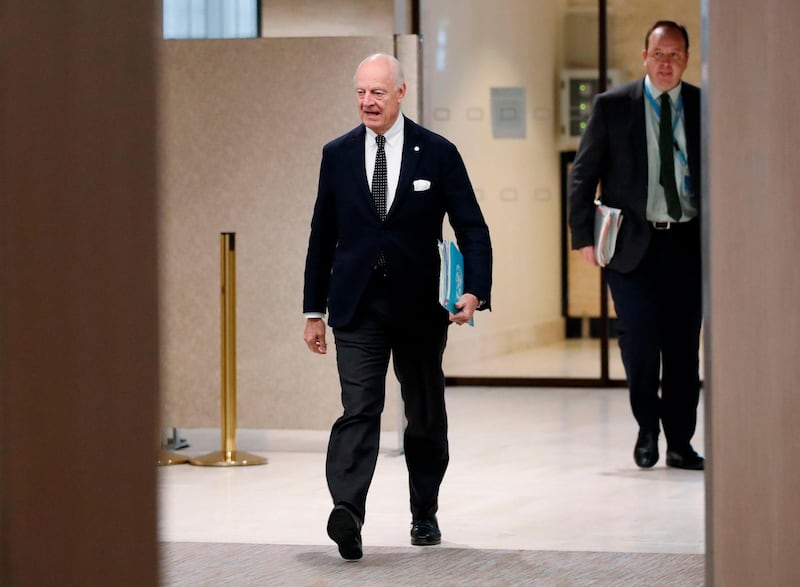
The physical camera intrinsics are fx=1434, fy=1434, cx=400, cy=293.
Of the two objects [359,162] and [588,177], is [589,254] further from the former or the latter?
[359,162]

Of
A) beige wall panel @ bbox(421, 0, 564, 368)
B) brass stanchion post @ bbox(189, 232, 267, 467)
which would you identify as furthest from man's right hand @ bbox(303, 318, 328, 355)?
beige wall panel @ bbox(421, 0, 564, 368)

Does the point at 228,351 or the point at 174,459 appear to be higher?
the point at 228,351

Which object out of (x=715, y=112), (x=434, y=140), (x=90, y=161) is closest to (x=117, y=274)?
(x=90, y=161)

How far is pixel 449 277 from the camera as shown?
168 inches

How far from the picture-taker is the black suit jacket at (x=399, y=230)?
14.3 feet

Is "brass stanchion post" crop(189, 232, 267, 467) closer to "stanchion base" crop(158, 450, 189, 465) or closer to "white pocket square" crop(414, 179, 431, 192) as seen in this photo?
"stanchion base" crop(158, 450, 189, 465)

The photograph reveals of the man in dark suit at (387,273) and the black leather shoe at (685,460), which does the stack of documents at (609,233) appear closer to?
the black leather shoe at (685,460)

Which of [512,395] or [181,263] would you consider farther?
[512,395]

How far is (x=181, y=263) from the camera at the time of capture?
22.5 ft

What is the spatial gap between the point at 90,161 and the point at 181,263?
195 inches

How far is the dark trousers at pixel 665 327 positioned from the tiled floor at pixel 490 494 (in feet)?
0.85

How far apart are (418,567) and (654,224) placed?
2304 millimetres

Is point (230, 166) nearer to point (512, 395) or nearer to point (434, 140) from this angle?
point (434, 140)

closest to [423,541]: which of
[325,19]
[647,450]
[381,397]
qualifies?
[381,397]
